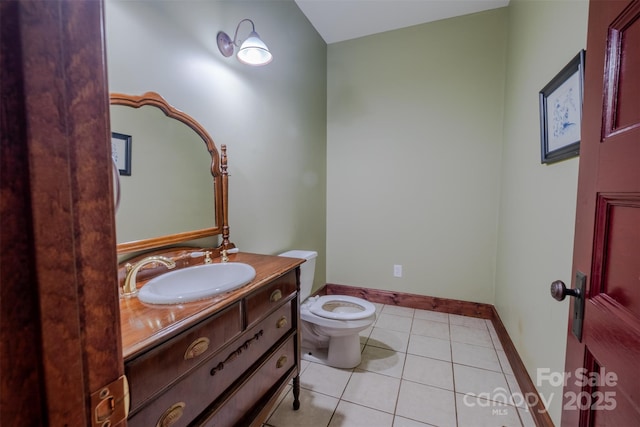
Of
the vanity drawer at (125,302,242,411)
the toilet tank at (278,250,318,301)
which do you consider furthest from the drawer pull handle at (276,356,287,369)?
the toilet tank at (278,250,318,301)

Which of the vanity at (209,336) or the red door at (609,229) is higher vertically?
the red door at (609,229)

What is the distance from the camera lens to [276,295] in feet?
4.10

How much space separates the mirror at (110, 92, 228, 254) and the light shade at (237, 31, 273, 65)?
0.48 meters

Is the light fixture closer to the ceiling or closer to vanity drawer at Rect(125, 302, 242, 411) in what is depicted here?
the ceiling

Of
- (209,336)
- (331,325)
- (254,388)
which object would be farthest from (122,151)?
(331,325)

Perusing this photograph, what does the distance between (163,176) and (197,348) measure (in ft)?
2.55

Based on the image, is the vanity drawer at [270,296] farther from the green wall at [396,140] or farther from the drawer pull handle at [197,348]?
the green wall at [396,140]

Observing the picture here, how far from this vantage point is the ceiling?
7.35 feet

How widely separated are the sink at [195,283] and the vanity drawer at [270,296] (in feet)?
0.28

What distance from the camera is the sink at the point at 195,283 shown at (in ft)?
2.96

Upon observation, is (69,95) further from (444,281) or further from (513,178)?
(444,281)

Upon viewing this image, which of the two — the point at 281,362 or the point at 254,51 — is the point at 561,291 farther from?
the point at 254,51

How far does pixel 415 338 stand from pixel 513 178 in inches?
54.9

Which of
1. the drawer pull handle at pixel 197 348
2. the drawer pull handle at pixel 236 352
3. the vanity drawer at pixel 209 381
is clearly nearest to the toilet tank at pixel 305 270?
the vanity drawer at pixel 209 381
